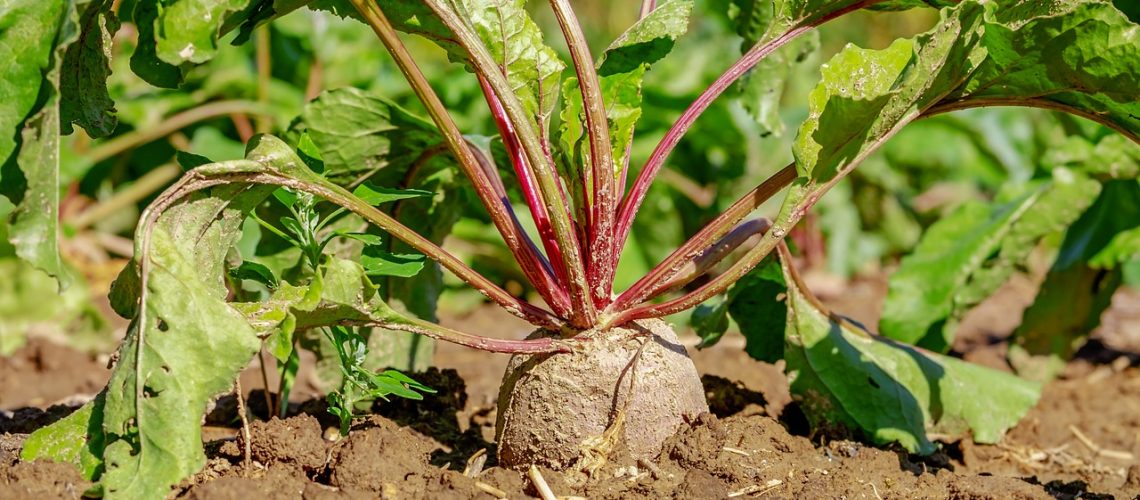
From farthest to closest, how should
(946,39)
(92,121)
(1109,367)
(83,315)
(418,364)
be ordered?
(83,315), (1109,367), (418,364), (92,121), (946,39)

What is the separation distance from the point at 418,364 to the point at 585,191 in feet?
2.79

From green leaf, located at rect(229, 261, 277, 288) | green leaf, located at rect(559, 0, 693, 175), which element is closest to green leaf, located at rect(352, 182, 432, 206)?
green leaf, located at rect(229, 261, 277, 288)

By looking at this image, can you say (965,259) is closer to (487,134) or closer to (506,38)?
(506,38)

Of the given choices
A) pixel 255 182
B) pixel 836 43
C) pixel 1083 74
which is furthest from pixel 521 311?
pixel 836 43

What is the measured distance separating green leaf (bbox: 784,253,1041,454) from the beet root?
513mm

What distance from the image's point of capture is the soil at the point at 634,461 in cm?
199

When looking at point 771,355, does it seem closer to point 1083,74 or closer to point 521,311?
point 521,311

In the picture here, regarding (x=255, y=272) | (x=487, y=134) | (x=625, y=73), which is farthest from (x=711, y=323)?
(x=487, y=134)

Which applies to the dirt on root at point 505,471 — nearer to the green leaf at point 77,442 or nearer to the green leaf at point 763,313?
the green leaf at point 77,442

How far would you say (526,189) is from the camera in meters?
2.27

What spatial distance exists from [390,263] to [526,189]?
34 cm

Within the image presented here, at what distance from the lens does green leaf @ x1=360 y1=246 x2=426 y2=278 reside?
204 centimetres

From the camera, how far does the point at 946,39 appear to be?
1986 millimetres

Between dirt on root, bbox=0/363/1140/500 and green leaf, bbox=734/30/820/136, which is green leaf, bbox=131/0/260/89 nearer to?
dirt on root, bbox=0/363/1140/500
